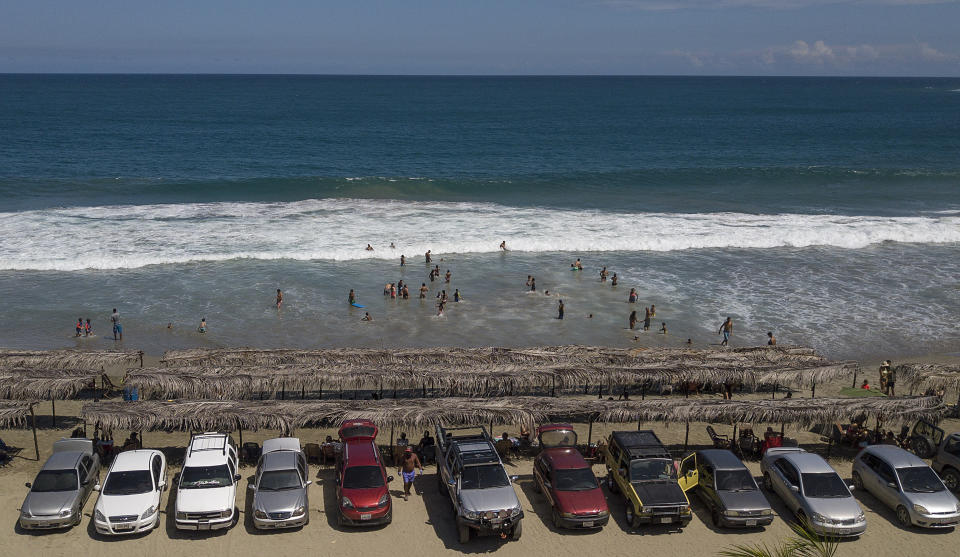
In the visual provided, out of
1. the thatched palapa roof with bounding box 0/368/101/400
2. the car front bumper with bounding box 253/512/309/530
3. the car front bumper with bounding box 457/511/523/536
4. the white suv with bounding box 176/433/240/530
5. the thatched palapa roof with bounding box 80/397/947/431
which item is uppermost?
the thatched palapa roof with bounding box 0/368/101/400

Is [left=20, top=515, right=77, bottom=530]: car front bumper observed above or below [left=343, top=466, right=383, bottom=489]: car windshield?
below

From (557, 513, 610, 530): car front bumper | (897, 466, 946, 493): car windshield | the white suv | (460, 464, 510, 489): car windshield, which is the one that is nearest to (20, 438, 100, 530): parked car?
the white suv

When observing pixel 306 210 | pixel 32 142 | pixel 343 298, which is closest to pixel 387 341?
pixel 343 298

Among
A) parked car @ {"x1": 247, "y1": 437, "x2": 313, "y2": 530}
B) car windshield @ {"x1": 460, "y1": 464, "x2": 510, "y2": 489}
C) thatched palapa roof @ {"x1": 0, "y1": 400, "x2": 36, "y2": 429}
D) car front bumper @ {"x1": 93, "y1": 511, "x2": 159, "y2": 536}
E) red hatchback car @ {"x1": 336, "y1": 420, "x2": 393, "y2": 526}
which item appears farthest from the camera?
thatched palapa roof @ {"x1": 0, "y1": 400, "x2": 36, "y2": 429}

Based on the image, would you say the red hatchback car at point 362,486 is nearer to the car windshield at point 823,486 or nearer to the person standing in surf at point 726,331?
the car windshield at point 823,486

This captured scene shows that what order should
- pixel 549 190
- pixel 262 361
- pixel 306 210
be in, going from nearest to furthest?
pixel 262 361 → pixel 306 210 → pixel 549 190

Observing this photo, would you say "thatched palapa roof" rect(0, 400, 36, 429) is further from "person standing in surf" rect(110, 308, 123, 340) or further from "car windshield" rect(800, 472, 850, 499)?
"car windshield" rect(800, 472, 850, 499)

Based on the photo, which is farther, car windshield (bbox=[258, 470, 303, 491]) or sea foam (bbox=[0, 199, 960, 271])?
sea foam (bbox=[0, 199, 960, 271])

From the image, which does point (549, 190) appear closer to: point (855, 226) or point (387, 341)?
point (855, 226)
